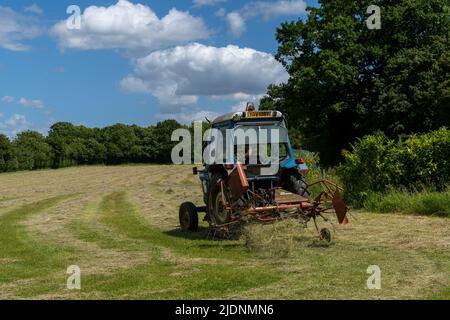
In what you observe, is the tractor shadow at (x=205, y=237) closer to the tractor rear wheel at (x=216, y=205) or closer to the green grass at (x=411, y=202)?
the tractor rear wheel at (x=216, y=205)

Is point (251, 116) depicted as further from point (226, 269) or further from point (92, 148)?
point (92, 148)

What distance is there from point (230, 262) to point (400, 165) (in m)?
10.2

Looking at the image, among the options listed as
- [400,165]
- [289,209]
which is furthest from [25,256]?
[400,165]

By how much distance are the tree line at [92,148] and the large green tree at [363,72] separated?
62835 millimetres

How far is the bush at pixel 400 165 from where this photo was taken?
1692cm

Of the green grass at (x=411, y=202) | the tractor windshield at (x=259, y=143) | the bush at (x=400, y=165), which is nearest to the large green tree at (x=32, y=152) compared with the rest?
the bush at (x=400, y=165)

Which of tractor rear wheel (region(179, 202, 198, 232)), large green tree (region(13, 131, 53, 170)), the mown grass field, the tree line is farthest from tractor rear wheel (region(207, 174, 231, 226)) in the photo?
large green tree (region(13, 131, 53, 170))

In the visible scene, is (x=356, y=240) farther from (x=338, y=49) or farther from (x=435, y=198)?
(x=338, y=49)

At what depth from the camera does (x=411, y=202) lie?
15328 millimetres

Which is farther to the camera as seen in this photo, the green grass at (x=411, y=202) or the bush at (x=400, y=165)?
the bush at (x=400, y=165)

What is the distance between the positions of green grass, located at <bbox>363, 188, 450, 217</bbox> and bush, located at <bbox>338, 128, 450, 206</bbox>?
524 mm

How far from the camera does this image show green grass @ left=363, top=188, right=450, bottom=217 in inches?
569

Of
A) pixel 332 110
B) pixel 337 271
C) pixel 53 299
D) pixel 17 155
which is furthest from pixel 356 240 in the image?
pixel 17 155
